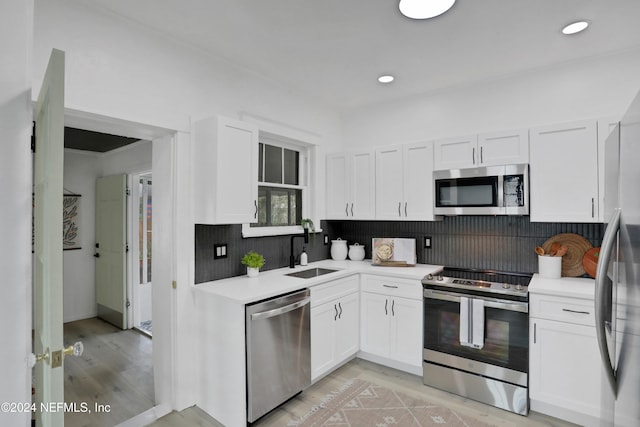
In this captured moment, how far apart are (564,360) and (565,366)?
4 cm

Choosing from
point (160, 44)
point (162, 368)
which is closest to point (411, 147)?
point (160, 44)

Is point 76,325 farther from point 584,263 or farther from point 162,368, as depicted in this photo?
point 584,263

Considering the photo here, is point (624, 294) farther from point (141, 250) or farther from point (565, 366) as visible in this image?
point (141, 250)

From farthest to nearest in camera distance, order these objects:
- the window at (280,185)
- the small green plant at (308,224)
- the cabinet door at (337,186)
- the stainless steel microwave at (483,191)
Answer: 1. the cabinet door at (337,186)
2. the small green plant at (308,224)
3. the window at (280,185)
4. the stainless steel microwave at (483,191)

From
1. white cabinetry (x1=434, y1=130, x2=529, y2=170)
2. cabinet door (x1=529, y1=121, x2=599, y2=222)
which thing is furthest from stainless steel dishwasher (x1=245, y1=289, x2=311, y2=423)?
cabinet door (x1=529, y1=121, x2=599, y2=222)

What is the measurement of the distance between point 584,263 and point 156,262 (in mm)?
3421

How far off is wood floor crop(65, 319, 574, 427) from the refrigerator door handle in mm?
1623

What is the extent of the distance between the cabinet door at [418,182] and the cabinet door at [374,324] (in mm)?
882

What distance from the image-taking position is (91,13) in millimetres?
2059

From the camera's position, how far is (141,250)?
4.59 m

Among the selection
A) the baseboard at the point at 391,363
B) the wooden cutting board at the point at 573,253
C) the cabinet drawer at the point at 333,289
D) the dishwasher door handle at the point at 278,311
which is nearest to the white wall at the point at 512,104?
Result: the wooden cutting board at the point at 573,253

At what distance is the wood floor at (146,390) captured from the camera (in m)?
2.43

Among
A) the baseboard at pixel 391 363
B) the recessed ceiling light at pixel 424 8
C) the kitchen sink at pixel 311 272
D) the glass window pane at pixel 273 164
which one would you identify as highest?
the recessed ceiling light at pixel 424 8

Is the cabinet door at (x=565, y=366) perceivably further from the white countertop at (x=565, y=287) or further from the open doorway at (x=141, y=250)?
the open doorway at (x=141, y=250)
